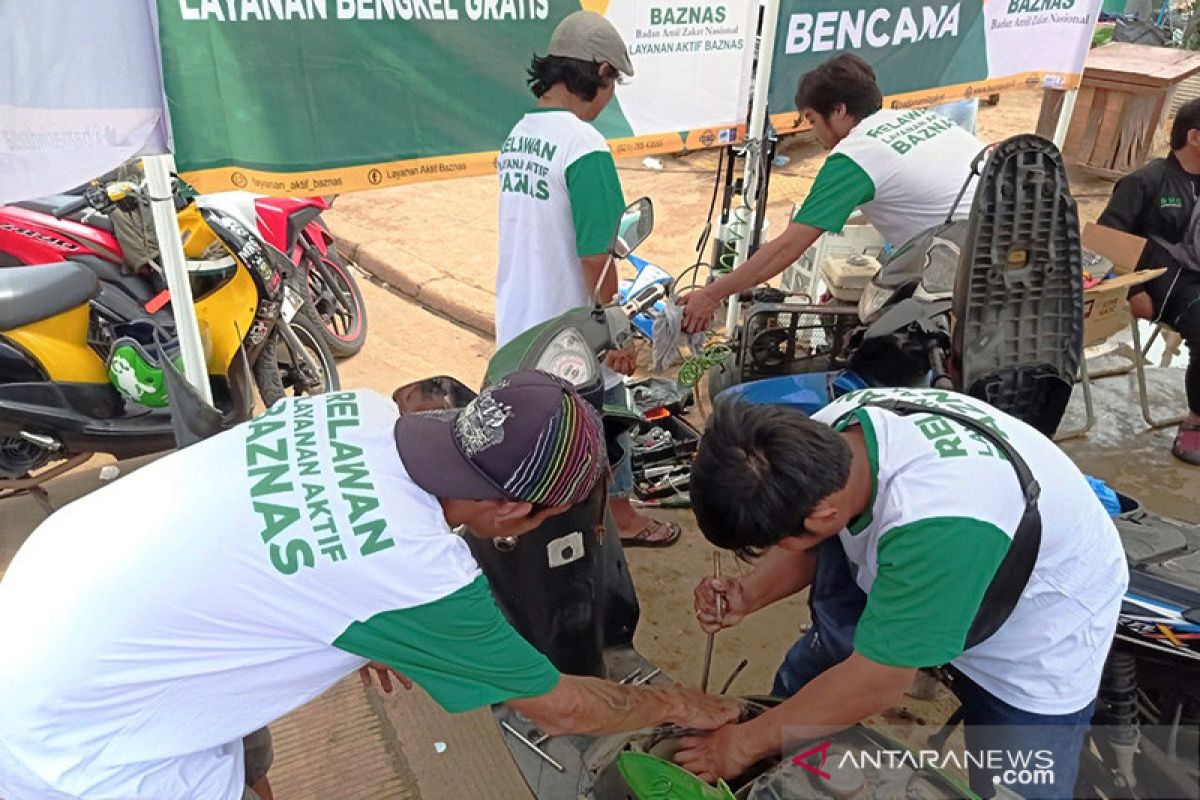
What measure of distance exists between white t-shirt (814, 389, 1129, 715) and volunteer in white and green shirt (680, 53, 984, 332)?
1.46 metres

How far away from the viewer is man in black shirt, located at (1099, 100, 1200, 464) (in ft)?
13.0

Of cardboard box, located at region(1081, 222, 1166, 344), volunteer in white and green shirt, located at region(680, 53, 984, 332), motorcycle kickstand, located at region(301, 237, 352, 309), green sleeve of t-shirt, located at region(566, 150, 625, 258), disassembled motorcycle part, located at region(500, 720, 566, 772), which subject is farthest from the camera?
motorcycle kickstand, located at region(301, 237, 352, 309)

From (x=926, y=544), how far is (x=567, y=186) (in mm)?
1741

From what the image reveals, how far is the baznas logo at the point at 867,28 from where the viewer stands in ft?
13.8

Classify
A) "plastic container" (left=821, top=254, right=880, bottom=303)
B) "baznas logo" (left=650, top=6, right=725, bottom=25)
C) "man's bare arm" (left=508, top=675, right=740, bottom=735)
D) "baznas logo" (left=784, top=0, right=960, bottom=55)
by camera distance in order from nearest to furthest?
"man's bare arm" (left=508, top=675, right=740, bottom=735), "plastic container" (left=821, top=254, right=880, bottom=303), "baznas logo" (left=650, top=6, right=725, bottom=25), "baznas logo" (left=784, top=0, right=960, bottom=55)

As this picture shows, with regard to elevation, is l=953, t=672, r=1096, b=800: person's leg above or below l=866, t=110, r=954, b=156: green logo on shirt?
below

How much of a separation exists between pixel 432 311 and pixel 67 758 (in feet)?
13.9

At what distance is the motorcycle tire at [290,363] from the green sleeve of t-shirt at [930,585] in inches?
117

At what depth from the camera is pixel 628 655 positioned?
7.79 ft

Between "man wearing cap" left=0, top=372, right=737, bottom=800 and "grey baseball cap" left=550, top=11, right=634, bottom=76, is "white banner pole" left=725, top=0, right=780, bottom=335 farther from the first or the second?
"man wearing cap" left=0, top=372, right=737, bottom=800

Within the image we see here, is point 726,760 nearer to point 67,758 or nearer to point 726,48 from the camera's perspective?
point 67,758

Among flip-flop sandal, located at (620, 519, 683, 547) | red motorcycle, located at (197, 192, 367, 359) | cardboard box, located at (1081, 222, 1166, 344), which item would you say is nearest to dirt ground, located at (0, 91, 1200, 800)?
flip-flop sandal, located at (620, 519, 683, 547)

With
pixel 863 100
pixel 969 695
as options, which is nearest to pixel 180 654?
pixel 969 695

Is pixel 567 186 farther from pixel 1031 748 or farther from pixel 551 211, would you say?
pixel 1031 748
